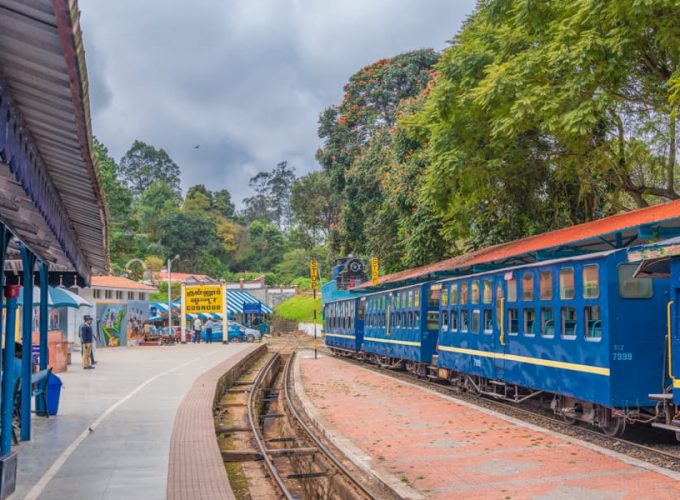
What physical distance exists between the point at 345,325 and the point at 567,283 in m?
22.2

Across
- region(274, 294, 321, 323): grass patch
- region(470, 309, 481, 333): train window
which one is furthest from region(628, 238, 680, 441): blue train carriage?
region(274, 294, 321, 323): grass patch

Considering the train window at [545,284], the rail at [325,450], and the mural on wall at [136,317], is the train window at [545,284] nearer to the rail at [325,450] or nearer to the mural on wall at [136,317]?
the rail at [325,450]

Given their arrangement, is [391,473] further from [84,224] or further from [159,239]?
[159,239]

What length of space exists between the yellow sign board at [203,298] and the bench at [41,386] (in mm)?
31314

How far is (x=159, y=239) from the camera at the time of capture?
8281cm

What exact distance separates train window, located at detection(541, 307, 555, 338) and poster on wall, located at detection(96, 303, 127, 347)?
1252 inches

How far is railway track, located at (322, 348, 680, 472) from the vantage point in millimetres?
9852

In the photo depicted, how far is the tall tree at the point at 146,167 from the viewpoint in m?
115

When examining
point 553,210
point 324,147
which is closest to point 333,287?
point 324,147

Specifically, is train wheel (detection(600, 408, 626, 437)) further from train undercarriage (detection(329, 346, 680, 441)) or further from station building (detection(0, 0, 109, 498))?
station building (detection(0, 0, 109, 498))

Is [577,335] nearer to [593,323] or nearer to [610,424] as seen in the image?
[593,323]

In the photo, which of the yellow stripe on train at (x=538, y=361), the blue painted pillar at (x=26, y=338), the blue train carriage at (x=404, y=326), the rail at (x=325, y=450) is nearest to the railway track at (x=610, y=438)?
the yellow stripe on train at (x=538, y=361)

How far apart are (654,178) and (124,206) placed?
49.4 meters

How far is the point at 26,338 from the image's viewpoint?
34.6 feet
